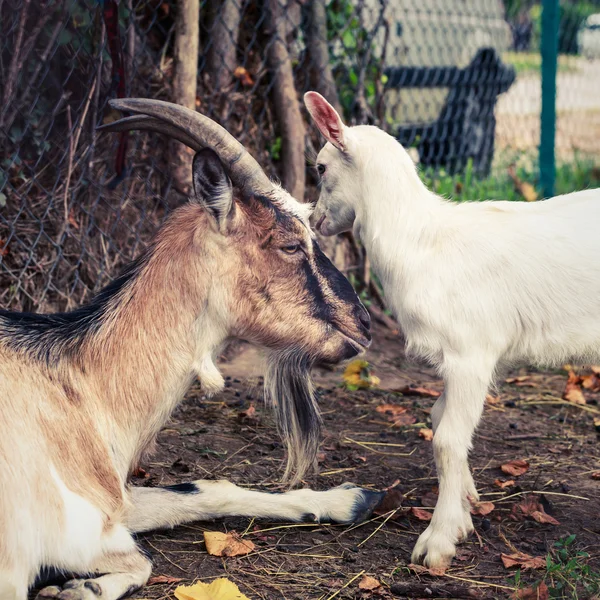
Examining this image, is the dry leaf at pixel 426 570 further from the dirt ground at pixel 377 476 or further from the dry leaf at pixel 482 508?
the dry leaf at pixel 482 508

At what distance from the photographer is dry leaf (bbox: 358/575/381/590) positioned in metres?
2.63

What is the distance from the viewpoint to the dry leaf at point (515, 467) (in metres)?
3.56

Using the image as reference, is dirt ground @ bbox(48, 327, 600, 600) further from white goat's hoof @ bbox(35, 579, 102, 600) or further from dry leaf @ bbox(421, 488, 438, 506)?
white goat's hoof @ bbox(35, 579, 102, 600)

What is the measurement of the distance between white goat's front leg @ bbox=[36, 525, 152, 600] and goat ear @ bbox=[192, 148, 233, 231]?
92 cm

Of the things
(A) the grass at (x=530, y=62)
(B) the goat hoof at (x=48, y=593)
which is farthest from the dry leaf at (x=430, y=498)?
(A) the grass at (x=530, y=62)

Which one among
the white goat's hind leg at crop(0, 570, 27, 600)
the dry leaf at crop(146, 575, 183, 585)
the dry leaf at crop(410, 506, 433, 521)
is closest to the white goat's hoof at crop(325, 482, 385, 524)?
the dry leaf at crop(410, 506, 433, 521)

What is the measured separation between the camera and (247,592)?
261 centimetres

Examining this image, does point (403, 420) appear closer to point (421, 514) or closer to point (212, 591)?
point (421, 514)

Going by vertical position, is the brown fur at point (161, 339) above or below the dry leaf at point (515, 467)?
above

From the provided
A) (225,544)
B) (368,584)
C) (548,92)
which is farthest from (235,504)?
(548,92)

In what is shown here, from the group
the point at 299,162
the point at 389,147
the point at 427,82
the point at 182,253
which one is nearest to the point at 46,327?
the point at 182,253

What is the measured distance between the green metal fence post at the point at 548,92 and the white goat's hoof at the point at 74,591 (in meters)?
5.21

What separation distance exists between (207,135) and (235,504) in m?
1.16

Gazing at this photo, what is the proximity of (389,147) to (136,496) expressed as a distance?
1403 millimetres
